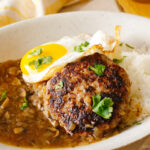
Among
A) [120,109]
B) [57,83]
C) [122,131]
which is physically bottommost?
[122,131]

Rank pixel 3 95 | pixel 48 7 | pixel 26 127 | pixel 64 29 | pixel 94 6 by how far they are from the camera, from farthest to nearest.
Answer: pixel 94 6 < pixel 48 7 < pixel 64 29 < pixel 3 95 < pixel 26 127

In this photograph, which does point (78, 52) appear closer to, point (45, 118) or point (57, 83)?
point (57, 83)

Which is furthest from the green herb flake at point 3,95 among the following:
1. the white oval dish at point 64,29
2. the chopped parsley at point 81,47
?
the chopped parsley at point 81,47

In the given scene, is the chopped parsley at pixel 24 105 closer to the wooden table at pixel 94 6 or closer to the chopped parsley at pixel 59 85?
the chopped parsley at pixel 59 85

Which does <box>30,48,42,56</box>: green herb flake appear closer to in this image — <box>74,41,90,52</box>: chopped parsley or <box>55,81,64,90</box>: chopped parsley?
<box>74,41,90,52</box>: chopped parsley

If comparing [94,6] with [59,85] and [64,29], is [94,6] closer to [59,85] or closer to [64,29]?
[64,29]

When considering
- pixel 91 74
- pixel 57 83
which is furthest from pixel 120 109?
pixel 57 83

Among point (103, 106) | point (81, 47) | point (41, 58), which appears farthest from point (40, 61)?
point (103, 106)
